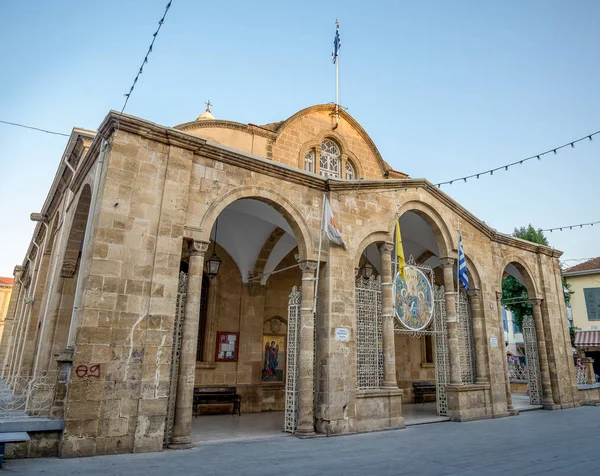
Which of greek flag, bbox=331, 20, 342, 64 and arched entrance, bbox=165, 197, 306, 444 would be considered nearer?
arched entrance, bbox=165, 197, 306, 444

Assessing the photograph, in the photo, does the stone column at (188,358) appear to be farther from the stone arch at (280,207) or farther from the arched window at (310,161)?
the arched window at (310,161)

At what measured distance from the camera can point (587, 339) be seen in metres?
20.5

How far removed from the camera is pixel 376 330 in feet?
29.4

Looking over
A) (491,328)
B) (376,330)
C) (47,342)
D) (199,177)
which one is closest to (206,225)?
(199,177)

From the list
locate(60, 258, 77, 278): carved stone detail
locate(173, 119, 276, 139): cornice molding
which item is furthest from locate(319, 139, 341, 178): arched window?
locate(60, 258, 77, 278): carved stone detail

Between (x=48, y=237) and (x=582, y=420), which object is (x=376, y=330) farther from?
(x=48, y=237)

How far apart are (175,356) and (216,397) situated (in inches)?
165

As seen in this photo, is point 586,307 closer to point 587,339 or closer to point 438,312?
point 587,339

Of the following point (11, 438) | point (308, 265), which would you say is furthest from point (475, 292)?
point (11, 438)

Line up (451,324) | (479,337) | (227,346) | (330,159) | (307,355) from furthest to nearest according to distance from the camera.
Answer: (330,159) → (227,346) → (479,337) → (451,324) → (307,355)

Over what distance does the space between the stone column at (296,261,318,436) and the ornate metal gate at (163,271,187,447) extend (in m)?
2.23

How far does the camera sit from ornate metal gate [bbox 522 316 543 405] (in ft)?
41.6

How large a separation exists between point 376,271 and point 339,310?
6345mm

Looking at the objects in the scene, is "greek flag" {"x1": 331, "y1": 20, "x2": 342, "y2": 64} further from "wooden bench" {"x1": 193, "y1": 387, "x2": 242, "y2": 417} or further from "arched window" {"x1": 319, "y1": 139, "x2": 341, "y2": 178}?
"wooden bench" {"x1": 193, "y1": 387, "x2": 242, "y2": 417}
